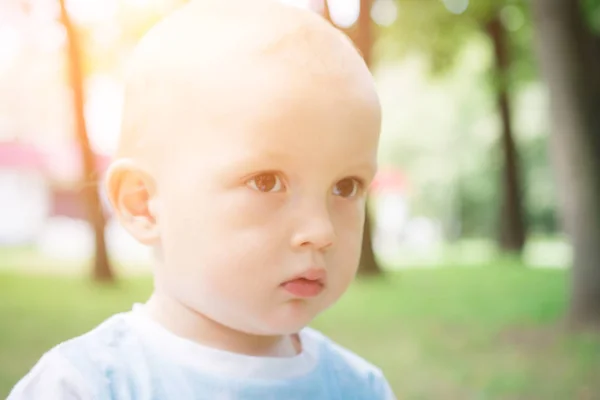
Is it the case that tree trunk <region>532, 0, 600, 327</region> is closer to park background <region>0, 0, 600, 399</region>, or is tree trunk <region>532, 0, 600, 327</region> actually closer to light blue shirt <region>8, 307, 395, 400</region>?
park background <region>0, 0, 600, 399</region>

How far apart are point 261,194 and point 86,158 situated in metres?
1.36

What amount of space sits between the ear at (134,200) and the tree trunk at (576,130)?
1.73 meters

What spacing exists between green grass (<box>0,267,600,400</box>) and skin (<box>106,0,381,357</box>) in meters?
0.84

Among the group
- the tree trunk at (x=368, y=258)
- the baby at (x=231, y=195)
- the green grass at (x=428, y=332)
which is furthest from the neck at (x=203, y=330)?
the tree trunk at (x=368, y=258)

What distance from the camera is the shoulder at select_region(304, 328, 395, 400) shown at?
0.72 meters

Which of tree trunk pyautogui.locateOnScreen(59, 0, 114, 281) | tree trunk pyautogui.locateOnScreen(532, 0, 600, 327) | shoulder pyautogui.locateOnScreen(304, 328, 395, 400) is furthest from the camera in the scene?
tree trunk pyautogui.locateOnScreen(532, 0, 600, 327)

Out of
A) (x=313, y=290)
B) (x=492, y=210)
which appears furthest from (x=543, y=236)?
(x=313, y=290)

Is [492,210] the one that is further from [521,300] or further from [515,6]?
[521,300]

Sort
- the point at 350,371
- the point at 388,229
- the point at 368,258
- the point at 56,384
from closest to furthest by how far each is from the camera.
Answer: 1. the point at 56,384
2. the point at 350,371
3. the point at 368,258
4. the point at 388,229

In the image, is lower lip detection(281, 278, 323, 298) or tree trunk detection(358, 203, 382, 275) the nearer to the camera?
lower lip detection(281, 278, 323, 298)

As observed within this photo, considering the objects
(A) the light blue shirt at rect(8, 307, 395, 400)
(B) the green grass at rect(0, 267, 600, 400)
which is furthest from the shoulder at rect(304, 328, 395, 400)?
(B) the green grass at rect(0, 267, 600, 400)

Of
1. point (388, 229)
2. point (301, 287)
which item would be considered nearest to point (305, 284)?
point (301, 287)

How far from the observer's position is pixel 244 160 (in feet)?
1.89

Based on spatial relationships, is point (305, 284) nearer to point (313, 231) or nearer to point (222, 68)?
point (313, 231)
